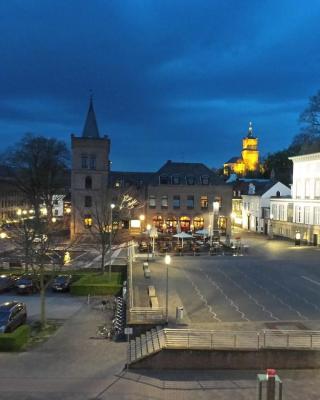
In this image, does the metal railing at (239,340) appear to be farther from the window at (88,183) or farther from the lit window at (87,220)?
the window at (88,183)

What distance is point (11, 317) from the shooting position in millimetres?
24328

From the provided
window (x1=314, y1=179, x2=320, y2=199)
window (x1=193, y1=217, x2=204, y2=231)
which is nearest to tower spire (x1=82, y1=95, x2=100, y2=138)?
window (x1=193, y1=217, x2=204, y2=231)

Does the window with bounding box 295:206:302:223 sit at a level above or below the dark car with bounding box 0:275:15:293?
above

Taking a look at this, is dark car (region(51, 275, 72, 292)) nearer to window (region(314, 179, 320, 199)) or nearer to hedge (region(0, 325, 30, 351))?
hedge (region(0, 325, 30, 351))

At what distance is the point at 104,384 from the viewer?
17594 millimetres

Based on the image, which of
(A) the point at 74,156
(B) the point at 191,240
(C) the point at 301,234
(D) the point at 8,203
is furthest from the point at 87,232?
(D) the point at 8,203

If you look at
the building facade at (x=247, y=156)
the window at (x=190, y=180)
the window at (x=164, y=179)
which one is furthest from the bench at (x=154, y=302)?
the building facade at (x=247, y=156)

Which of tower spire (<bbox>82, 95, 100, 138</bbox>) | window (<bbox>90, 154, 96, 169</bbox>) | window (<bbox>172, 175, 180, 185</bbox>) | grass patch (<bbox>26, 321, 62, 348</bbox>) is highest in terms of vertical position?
tower spire (<bbox>82, 95, 100, 138</bbox>)

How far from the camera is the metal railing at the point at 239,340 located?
1934 centimetres

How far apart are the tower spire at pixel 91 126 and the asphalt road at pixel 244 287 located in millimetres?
28556

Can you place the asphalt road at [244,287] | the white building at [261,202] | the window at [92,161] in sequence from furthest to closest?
the white building at [261,202], the window at [92,161], the asphalt road at [244,287]

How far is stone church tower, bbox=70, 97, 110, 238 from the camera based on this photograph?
6638 cm

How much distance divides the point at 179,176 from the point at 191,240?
1396 cm

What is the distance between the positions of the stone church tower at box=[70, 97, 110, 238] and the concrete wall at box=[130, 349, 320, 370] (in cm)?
4804
